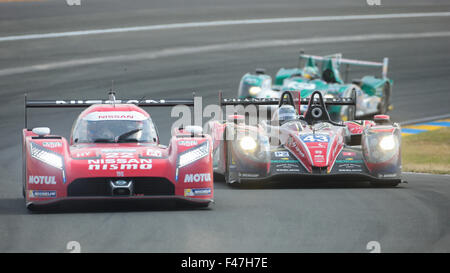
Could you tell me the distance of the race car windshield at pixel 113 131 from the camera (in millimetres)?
12805

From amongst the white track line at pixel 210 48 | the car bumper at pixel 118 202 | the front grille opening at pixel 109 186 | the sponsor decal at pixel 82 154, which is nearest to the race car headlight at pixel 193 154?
the front grille opening at pixel 109 186

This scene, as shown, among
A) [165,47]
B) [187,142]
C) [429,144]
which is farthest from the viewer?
[165,47]

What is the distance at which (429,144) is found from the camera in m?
20.8

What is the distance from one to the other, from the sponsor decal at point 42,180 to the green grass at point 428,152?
25.6 ft

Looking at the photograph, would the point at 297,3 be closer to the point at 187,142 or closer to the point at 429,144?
the point at 429,144

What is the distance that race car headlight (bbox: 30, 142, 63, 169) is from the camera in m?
11.4

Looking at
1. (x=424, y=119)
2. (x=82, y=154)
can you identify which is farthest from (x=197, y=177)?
(x=424, y=119)

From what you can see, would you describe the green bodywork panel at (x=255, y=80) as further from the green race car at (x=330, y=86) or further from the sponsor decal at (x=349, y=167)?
the sponsor decal at (x=349, y=167)

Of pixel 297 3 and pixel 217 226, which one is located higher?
pixel 297 3

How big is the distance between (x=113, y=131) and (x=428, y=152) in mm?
8837

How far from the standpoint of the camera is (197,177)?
457 inches

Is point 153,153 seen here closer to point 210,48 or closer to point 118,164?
point 118,164
